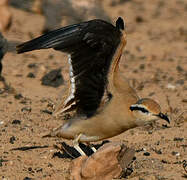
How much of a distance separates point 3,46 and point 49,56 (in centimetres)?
319

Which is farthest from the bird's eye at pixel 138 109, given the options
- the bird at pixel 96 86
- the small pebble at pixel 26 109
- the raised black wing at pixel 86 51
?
the small pebble at pixel 26 109

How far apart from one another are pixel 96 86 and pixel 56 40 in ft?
2.60

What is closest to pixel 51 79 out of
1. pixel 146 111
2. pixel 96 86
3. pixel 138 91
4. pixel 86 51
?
pixel 138 91

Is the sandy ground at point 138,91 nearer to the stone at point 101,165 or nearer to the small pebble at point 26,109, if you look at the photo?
the small pebble at point 26,109

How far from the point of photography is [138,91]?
10195 millimetres

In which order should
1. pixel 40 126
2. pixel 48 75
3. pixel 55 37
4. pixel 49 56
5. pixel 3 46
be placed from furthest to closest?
1. pixel 49 56
2. pixel 48 75
3. pixel 3 46
4. pixel 40 126
5. pixel 55 37

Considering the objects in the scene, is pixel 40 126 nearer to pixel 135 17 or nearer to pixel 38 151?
pixel 38 151

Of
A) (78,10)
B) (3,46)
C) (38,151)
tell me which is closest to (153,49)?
(78,10)

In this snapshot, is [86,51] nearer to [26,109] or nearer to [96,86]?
[96,86]

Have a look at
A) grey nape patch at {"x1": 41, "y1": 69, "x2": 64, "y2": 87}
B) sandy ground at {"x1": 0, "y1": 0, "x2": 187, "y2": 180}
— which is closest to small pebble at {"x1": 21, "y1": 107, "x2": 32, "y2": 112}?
sandy ground at {"x1": 0, "y1": 0, "x2": 187, "y2": 180}

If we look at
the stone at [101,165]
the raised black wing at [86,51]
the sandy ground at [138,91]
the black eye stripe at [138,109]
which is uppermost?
the raised black wing at [86,51]

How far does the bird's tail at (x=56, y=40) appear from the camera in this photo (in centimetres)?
580

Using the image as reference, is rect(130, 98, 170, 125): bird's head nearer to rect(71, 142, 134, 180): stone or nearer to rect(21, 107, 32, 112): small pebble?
rect(71, 142, 134, 180): stone

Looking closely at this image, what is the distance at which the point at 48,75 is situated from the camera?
1007cm
